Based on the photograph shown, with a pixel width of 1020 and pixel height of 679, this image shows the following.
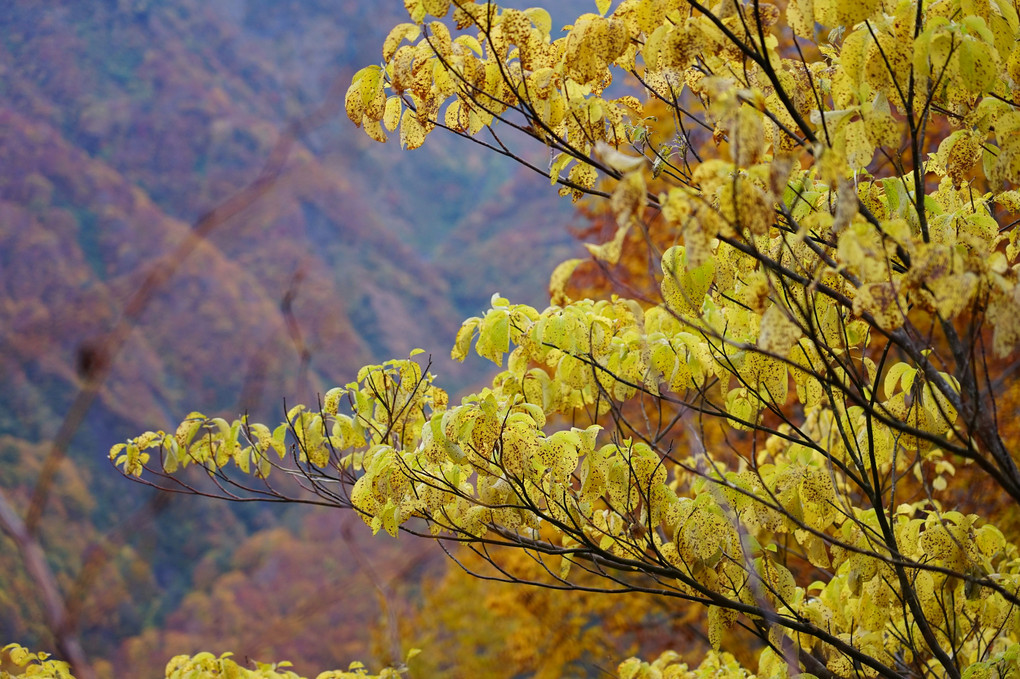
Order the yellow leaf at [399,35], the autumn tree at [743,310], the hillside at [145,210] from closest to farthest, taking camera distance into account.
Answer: the hillside at [145,210] → the autumn tree at [743,310] → the yellow leaf at [399,35]

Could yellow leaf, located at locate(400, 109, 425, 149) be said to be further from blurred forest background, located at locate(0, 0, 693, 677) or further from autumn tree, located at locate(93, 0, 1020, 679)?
blurred forest background, located at locate(0, 0, 693, 677)

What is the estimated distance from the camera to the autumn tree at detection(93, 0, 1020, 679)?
1.12 m

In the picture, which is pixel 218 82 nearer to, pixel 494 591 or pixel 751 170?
pixel 751 170

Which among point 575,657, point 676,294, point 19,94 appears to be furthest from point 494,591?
point 19,94

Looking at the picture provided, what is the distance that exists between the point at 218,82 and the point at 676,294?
2.18m

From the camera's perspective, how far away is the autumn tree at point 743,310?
1.12 metres

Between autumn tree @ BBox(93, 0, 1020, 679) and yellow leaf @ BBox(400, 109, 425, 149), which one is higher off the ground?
yellow leaf @ BBox(400, 109, 425, 149)

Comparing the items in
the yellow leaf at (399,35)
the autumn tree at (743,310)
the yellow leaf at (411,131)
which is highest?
the yellow leaf at (411,131)

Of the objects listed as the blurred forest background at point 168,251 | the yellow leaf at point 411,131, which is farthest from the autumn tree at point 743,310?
the blurred forest background at point 168,251

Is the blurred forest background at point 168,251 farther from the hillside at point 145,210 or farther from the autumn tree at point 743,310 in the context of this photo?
the autumn tree at point 743,310

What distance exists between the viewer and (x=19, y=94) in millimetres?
1073

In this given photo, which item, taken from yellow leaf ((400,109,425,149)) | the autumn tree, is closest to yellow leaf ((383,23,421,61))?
the autumn tree

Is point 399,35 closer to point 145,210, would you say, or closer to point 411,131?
point 411,131

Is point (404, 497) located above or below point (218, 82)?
below
